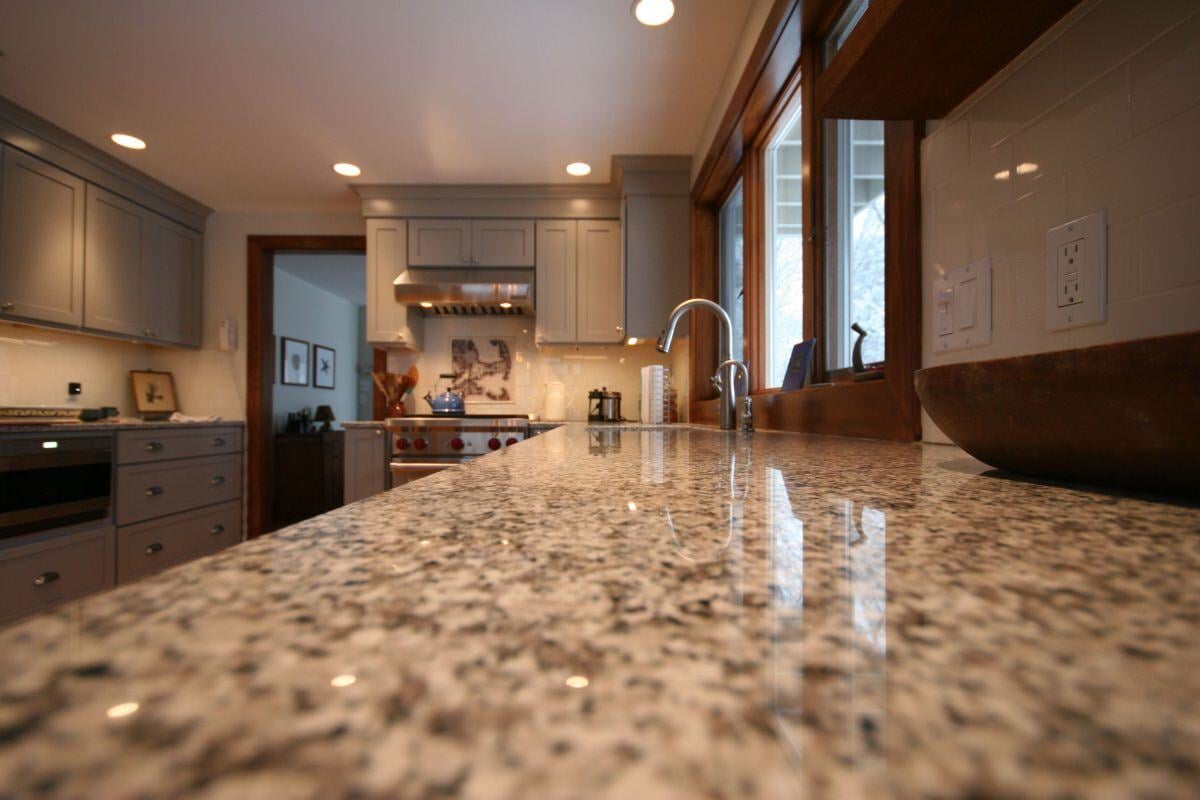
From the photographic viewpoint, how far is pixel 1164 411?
1.18 ft

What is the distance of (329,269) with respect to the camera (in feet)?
17.8

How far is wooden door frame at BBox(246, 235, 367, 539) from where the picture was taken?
140 inches

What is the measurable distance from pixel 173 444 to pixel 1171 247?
12.5 feet

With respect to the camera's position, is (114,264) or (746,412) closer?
(746,412)

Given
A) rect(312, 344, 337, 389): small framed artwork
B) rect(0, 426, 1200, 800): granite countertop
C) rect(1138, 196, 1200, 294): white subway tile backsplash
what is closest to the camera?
rect(0, 426, 1200, 800): granite countertop

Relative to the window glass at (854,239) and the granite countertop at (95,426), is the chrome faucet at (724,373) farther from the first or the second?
the granite countertop at (95,426)

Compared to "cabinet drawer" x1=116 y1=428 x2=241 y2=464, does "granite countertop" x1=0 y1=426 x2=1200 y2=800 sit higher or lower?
higher

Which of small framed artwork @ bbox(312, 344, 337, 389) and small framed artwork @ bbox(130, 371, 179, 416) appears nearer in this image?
small framed artwork @ bbox(130, 371, 179, 416)

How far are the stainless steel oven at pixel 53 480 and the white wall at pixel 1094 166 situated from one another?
318 cm

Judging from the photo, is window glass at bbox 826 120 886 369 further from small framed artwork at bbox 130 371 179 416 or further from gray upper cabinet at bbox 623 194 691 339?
small framed artwork at bbox 130 371 179 416

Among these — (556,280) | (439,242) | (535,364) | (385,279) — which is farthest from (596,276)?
(385,279)

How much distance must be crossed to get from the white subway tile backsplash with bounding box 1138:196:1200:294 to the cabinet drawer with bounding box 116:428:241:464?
3.58 meters

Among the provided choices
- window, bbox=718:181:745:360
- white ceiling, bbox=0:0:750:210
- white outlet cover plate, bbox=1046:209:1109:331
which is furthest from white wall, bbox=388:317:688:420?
white outlet cover plate, bbox=1046:209:1109:331

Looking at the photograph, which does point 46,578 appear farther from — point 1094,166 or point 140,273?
point 1094,166
